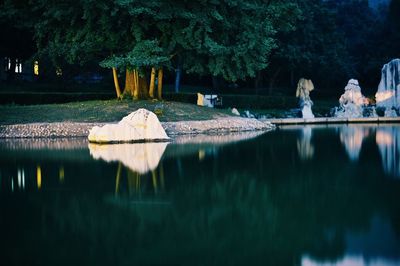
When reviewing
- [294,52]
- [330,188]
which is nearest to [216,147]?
[330,188]

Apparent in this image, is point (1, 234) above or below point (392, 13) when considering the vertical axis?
below

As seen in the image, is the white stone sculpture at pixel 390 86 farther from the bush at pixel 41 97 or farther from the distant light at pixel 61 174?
the distant light at pixel 61 174

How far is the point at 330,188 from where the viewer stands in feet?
41.1

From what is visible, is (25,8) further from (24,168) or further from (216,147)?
(24,168)

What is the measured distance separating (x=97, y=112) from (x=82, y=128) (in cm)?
215

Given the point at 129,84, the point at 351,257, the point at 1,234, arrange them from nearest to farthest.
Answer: the point at 351,257, the point at 1,234, the point at 129,84

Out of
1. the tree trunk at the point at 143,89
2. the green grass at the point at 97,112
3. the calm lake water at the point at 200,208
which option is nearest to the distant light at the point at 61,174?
the calm lake water at the point at 200,208

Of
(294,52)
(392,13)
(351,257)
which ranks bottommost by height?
(351,257)

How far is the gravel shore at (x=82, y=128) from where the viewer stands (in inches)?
1041

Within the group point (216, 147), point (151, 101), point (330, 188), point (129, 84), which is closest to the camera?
point (330, 188)

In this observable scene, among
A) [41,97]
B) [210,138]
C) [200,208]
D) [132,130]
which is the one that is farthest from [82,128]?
[200,208]

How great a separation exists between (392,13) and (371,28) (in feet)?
11.1

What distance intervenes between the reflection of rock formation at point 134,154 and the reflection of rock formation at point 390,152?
17.4ft

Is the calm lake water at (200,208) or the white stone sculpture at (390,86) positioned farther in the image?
the white stone sculpture at (390,86)
